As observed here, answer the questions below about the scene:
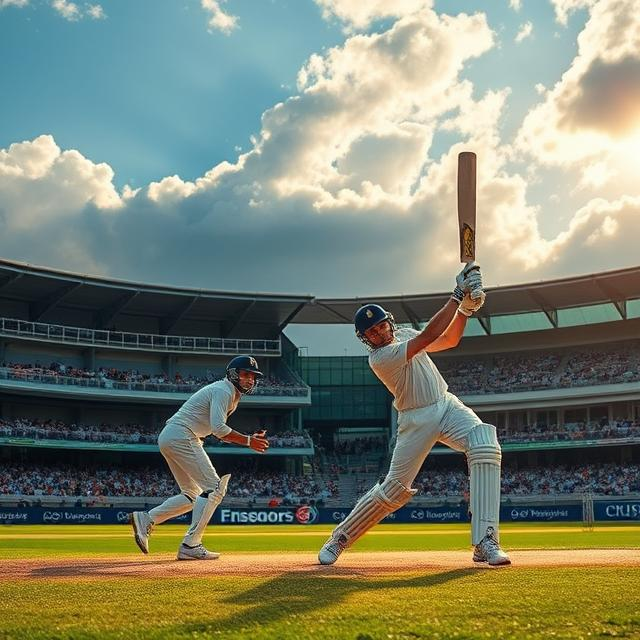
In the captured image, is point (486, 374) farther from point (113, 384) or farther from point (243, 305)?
point (113, 384)

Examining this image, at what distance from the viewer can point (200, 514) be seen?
10602mm

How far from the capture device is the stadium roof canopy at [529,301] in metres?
54.1

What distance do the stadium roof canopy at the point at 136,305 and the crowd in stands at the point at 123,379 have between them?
11.4ft

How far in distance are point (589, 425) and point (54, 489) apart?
31.6 m

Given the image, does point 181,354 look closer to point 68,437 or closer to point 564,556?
point 68,437

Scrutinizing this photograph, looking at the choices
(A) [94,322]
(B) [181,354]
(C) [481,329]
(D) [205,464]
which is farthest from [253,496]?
(D) [205,464]

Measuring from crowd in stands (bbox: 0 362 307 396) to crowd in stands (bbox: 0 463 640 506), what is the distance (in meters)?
5.19

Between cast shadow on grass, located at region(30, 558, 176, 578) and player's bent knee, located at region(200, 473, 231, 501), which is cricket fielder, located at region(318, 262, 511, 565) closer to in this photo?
player's bent knee, located at region(200, 473, 231, 501)

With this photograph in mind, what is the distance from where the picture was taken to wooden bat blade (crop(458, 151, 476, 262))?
875 cm

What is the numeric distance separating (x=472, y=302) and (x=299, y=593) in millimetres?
3233

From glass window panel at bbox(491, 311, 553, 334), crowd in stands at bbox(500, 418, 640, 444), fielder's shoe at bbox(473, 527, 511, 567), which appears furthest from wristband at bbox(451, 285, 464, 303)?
glass window panel at bbox(491, 311, 553, 334)

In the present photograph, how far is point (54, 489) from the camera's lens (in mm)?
48938

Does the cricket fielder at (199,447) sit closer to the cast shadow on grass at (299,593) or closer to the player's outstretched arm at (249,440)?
the player's outstretched arm at (249,440)

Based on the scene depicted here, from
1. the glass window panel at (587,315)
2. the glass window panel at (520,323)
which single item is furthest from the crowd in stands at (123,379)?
the glass window panel at (587,315)
